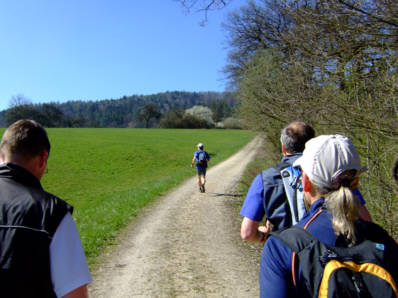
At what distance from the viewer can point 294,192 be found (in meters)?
2.55

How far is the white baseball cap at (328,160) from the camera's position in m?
1.62

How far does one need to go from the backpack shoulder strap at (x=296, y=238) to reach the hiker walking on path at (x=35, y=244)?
1.09 m

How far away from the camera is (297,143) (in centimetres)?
282

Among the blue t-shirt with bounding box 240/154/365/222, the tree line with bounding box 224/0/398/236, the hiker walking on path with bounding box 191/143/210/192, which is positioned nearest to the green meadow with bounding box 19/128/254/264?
the hiker walking on path with bounding box 191/143/210/192

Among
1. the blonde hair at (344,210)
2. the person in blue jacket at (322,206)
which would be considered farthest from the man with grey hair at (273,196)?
the blonde hair at (344,210)

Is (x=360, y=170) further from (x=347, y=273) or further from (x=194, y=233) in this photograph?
(x=194, y=233)

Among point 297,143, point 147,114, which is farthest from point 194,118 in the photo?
point 297,143

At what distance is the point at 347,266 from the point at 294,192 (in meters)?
1.24

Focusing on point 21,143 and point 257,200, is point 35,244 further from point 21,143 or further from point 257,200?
point 257,200

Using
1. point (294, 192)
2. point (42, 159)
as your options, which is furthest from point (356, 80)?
point (42, 159)

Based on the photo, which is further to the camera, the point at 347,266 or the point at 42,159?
the point at 42,159

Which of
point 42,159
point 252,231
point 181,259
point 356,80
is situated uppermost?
point 356,80

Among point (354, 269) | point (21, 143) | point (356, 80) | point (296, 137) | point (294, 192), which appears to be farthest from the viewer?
point (356, 80)

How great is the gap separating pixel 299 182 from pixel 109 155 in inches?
1395
